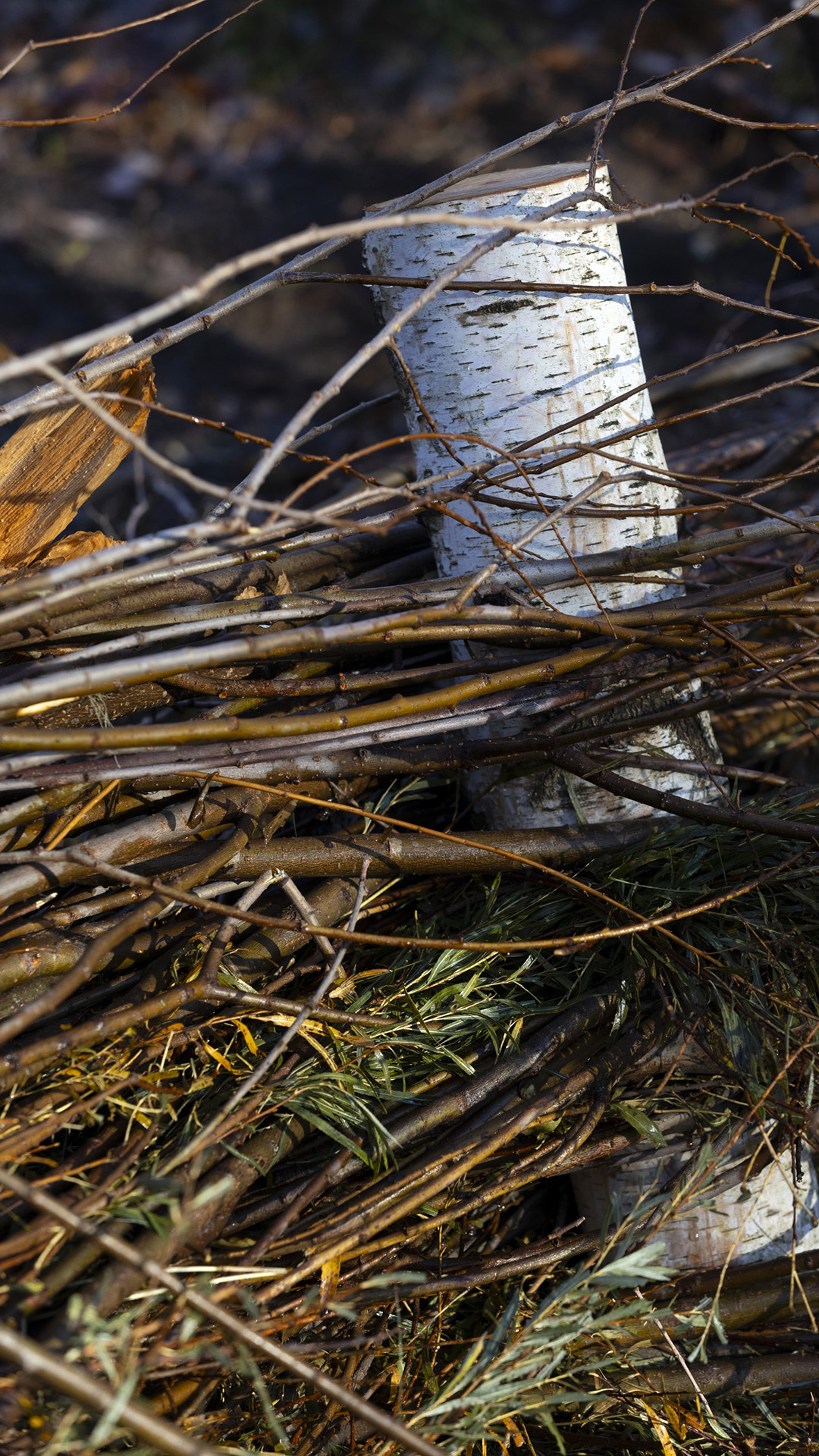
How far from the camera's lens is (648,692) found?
128 centimetres

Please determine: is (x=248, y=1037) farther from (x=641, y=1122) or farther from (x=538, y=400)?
(x=538, y=400)

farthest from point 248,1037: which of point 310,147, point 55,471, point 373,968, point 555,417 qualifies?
point 310,147

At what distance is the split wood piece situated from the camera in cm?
126

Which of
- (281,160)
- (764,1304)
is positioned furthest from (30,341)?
(764,1304)

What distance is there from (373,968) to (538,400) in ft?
2.64

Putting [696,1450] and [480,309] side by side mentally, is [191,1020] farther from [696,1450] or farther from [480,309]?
[480,309]

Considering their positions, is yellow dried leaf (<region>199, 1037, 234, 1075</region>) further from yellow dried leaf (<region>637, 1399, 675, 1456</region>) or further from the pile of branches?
yellow dried leaf (<region>637, 1399, 675, 1456</region>)

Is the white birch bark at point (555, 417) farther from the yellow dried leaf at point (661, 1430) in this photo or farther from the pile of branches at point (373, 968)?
the yellow dried leaf at point (661, 1430)

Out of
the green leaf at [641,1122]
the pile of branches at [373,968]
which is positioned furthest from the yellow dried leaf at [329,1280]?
the green leaf at [641,1122]

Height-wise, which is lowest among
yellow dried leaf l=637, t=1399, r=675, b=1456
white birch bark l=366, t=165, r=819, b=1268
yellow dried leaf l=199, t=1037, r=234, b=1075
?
yellow dried leaf l=637, t=1399, r=675, b=1456

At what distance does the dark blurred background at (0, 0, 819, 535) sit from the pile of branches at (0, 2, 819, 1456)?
283cm

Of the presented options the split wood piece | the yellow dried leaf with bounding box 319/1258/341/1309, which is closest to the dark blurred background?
the split wood piece

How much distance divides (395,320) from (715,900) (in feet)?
2.47

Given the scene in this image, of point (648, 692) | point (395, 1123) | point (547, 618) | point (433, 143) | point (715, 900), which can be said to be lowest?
point (395, 1123)
